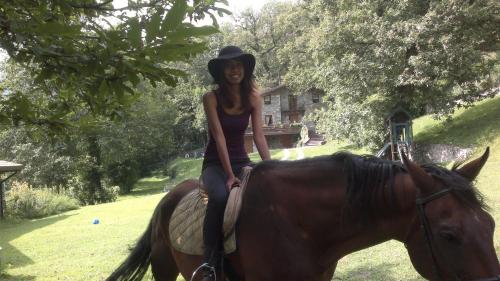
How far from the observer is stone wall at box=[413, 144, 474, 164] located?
16.5m

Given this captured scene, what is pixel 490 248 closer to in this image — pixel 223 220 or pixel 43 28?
pixel 223 220

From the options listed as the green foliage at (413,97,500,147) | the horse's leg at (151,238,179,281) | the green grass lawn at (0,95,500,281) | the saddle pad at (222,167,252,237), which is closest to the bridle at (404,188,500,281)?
the green grass lawn at (0,95,500,281)

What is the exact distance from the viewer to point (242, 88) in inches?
125

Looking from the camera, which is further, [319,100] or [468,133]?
[319,100]

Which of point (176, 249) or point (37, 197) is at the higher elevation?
point (176, 249)

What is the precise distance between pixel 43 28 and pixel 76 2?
1.00 metres

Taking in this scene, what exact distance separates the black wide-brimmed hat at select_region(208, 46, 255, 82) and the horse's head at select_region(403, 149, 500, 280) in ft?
4.83

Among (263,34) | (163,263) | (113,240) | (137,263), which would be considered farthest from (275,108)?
(163,263)

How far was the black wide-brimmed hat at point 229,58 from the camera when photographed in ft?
9.99

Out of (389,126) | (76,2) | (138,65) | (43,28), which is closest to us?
(43,28)

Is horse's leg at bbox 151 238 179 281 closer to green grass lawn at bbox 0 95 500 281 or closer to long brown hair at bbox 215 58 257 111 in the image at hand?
long brown hair at bbox 215 58 257 111

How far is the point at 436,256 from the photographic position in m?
2.11

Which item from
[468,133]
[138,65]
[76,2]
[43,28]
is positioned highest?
[76,2]

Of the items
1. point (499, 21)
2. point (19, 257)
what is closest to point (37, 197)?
point (19, 257)
